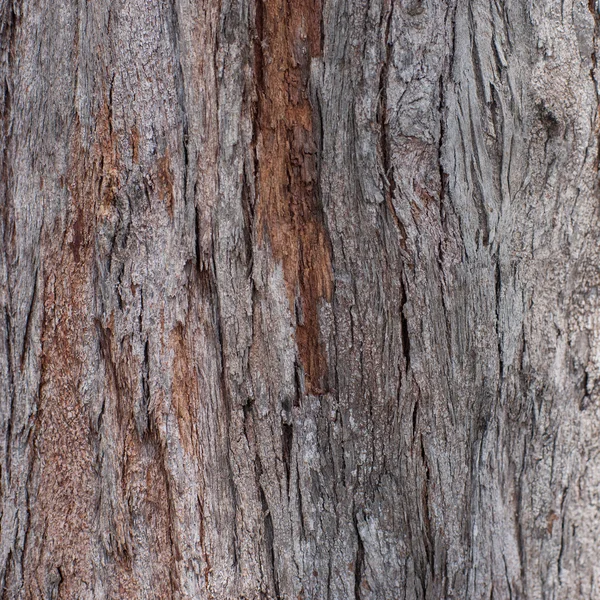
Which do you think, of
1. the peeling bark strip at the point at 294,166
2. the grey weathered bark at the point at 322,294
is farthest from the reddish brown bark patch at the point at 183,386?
the peeling bark strip at the point at 294,166

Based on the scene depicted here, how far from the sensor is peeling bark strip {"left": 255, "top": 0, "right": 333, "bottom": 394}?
1.35 metres

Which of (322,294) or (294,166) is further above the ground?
(294,166)

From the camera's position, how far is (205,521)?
1439 mm

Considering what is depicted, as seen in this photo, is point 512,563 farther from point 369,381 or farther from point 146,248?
point 146,248

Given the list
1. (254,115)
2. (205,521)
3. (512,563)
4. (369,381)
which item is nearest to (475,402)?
(369,381)

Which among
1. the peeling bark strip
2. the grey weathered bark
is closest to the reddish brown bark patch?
the grey weathered bark

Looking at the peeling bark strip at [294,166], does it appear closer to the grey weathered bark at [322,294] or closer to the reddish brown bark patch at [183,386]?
the grey weathered bark at [322,294]

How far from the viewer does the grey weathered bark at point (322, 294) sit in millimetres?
1320

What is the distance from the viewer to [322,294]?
1.38 meters

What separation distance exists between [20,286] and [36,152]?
35 cm

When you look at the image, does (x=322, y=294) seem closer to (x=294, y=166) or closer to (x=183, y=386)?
(x=294, y=166)

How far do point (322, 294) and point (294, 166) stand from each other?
0.31 metres

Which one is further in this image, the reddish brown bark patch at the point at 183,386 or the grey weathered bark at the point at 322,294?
the reddish brown bark patch at the point at 183,386

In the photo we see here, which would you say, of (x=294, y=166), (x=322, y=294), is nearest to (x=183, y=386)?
(x=322, y=294)
